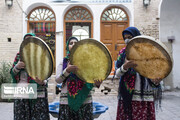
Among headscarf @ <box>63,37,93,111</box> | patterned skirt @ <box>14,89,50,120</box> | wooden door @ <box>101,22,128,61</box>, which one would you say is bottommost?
patterned skirt @ <box>14,89,50,120</box>

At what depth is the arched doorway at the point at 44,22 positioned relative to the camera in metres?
8.77

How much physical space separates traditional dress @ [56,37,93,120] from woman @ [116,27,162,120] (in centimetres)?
39

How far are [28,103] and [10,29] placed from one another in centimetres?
683

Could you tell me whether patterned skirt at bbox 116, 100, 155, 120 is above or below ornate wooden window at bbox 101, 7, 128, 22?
below

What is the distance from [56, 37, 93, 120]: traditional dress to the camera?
2.12m

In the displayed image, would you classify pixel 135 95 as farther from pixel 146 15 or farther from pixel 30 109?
pixel 146 15

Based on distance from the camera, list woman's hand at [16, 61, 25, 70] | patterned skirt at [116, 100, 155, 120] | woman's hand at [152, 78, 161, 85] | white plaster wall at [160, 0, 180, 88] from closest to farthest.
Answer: woman's hand at [152, 78, 161, 85] < patterned skirt at [116, 100, 155, 120] < woman's hand at [16, 61, 25, 70] < white plaster wall at [160, 0, 180, 88]

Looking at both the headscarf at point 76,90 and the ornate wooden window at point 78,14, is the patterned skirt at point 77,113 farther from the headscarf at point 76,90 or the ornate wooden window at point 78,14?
the ornate wooden window at point 78,14

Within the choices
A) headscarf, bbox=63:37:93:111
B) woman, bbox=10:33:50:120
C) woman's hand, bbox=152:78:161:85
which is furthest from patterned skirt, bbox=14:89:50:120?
woman's hand, bbox=152:78:161:85

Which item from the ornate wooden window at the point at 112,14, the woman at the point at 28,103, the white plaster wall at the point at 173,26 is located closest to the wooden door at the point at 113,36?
the ornate wooden window at the point at 112,14

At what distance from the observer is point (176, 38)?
944 centimetres

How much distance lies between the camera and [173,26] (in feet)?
A: 31.1

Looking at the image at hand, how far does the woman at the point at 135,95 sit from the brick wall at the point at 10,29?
23.6ft

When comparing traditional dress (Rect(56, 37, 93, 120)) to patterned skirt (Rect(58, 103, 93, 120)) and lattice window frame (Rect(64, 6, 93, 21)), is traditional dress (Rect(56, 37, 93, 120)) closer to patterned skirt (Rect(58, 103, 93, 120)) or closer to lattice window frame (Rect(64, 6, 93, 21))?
patterned skirt (Rect(58, 103, 93, 120))
